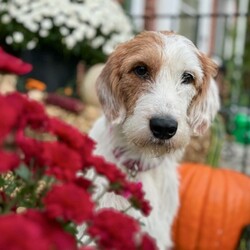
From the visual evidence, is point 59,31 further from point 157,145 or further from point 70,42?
point 157,145

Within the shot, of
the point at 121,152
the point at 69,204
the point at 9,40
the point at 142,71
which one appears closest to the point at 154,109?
the point at 142,71

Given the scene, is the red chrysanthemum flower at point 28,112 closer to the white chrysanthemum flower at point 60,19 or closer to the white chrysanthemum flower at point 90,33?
Answer: the white chrysanthemum flower at point 60,19

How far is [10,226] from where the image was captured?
0.73m

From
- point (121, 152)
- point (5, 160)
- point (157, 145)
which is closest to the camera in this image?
point (5, 160)

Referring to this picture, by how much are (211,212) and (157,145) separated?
4.83 ft

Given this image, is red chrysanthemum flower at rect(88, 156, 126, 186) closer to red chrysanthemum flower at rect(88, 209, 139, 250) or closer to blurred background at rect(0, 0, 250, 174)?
red chrysanthemum flower at rect(88, 209, 139, 250)

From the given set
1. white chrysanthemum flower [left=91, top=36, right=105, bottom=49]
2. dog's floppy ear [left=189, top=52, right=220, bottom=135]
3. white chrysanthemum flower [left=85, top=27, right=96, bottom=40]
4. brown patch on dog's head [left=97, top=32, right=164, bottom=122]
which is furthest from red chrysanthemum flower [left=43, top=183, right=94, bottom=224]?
white chrysanthemum flower [left=91, top=36, right=105, bottom=49]

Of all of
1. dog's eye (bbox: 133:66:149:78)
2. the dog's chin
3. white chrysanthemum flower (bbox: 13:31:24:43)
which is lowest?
white chrysanthemum flower (bbox: 13:31:24:43)

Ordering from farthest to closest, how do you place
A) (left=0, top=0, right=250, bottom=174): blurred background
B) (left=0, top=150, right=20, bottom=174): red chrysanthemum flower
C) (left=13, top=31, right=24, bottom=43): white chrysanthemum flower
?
(left=13, top=31, right=24, bottom=43): white chrysanthemum flower < (left=0, top=0, right=250, bottom=174): blurred background < (left=0, top=150, right=20, bottom=174): red chrysanthemum flower

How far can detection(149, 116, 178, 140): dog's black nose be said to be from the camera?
2266 mm

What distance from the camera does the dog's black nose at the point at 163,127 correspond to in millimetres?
2266

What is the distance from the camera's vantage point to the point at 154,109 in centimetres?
229

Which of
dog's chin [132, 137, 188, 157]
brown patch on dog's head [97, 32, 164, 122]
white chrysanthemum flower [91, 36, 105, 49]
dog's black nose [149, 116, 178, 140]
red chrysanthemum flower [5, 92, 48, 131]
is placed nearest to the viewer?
red chrysanthemum flower [5, 92, 48, 131]

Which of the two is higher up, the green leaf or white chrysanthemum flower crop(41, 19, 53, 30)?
the green leaf
